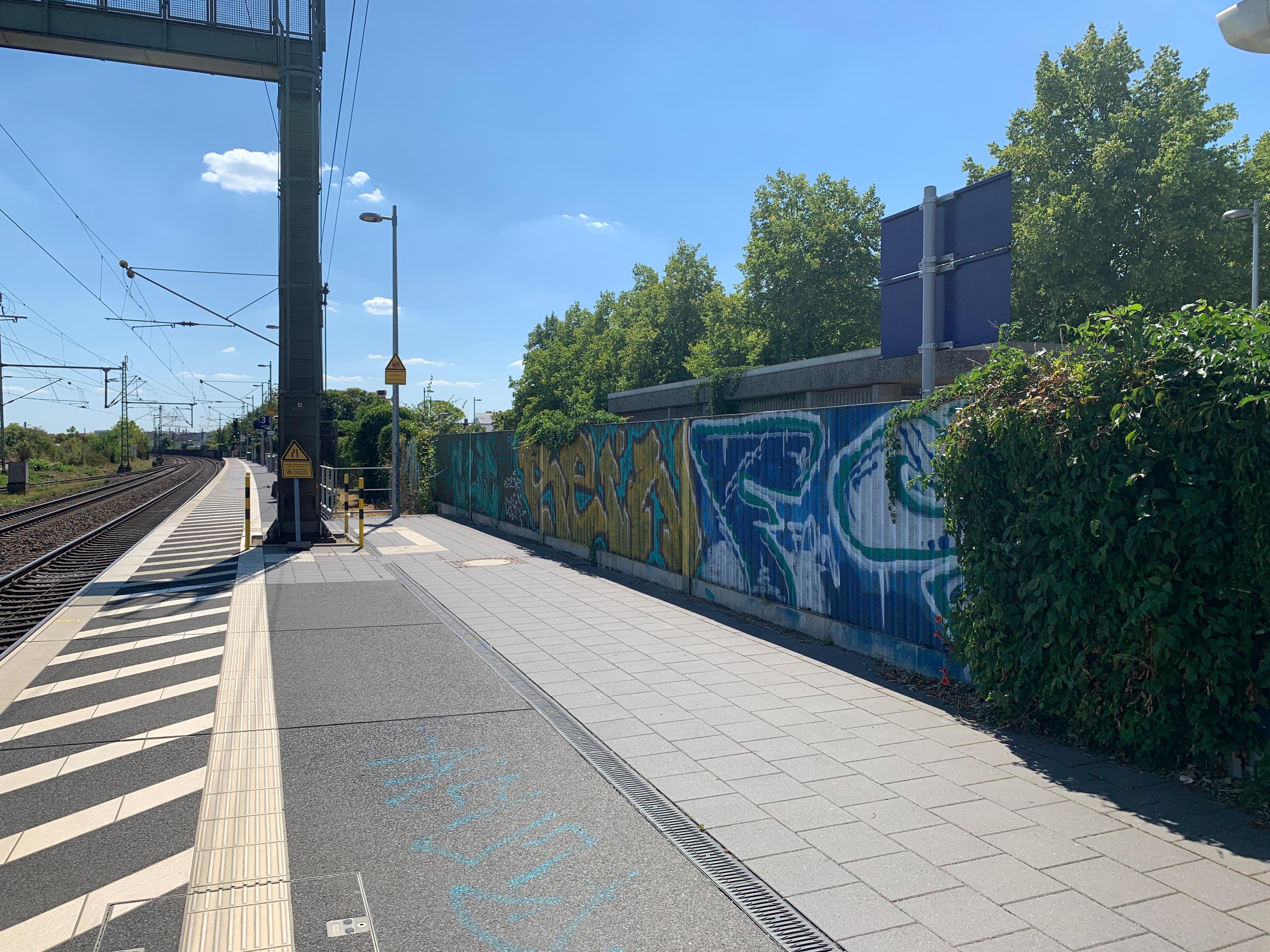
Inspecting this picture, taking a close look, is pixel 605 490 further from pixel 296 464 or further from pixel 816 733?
pixel 816 733

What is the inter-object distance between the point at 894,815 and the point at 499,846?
74.2 inches

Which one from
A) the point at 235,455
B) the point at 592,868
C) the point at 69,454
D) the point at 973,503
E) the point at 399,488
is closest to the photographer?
the point at 592,868

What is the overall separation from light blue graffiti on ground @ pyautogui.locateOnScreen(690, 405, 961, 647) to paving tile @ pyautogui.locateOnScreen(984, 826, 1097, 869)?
8.08 feet

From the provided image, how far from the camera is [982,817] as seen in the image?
163 inches

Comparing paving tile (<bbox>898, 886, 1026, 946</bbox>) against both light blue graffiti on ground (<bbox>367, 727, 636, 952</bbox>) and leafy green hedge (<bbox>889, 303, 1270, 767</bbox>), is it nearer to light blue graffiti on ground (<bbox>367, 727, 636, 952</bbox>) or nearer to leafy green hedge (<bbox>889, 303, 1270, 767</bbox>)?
light blue graffiti on ground (<bbox>367, 727, 636, 952</bbox>)

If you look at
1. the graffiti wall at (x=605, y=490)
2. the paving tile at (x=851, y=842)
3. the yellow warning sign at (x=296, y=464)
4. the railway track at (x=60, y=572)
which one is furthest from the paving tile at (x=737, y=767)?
the yellow warning sign at (x=296, y=464)

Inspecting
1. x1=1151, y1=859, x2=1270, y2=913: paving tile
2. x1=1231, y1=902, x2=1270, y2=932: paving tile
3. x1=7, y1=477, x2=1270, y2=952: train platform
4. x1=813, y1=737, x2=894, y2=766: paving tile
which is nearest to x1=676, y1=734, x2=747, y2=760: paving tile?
x1=7, y1=477, x2=1270, y2=952: train platform

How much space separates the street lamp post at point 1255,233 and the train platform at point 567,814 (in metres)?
25.0

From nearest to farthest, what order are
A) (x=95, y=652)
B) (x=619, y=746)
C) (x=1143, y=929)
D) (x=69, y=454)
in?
(x=1143, y=929) < (x=619, y=746) < (x=95, y=652) < (x=69, y=454)

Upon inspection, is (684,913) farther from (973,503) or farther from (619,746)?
(973,503)

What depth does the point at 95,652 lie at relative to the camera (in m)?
7.72

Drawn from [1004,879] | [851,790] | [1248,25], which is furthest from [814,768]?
[1248,25]

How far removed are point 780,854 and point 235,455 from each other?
14267cm

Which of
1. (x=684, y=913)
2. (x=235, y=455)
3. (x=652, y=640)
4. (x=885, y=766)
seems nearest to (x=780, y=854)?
(x=684, y=913)
